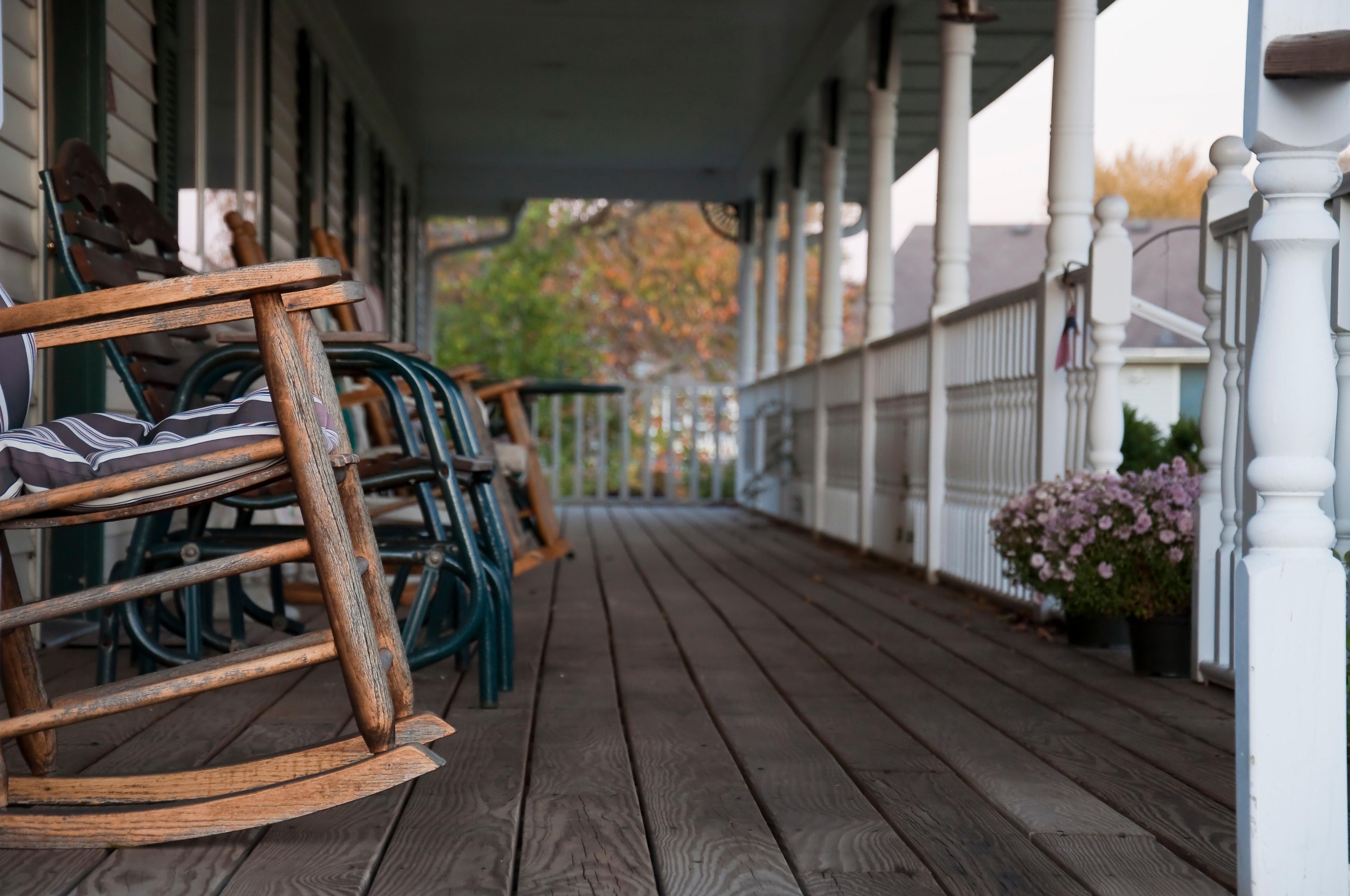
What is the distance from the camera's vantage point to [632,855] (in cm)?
134

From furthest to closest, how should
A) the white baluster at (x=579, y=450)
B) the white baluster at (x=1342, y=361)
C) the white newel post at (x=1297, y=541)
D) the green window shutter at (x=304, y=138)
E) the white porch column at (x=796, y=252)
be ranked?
the white baluster at (x=579, y=450), the white porch column at (x=796, y=252), the green window shutter at (x=304, y=138), the white baluster at (x=1342, y=361), the white newel post at (x=1297, y=541)

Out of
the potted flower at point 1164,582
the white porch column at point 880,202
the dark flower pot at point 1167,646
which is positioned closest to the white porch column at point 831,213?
the white porch column at point 880,202

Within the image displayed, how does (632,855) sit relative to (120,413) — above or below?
below

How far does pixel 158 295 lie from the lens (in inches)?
49.2

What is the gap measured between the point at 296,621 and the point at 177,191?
1.58 metres

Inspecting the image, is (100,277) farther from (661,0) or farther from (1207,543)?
(661,0)

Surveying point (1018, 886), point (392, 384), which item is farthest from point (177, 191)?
point (1018, 886)

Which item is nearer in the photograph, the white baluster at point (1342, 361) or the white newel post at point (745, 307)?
the white baluster at point (1342, 361)

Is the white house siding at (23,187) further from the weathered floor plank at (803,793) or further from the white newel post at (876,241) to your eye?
the white newel post at (876,241)

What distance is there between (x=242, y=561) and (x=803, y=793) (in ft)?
2.48

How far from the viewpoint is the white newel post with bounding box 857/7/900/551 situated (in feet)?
17.0

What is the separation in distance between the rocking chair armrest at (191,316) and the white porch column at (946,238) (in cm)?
316

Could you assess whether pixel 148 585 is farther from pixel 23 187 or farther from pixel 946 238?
pixel 946 238

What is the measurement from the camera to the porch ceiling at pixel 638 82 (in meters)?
5.73
